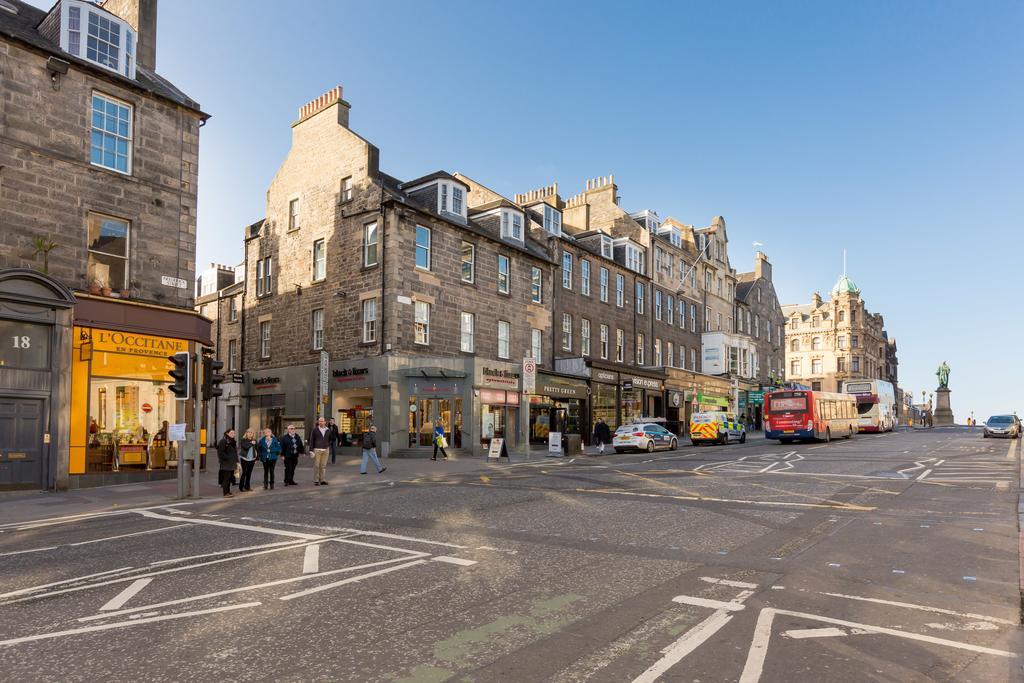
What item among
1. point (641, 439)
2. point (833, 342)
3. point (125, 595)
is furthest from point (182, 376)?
point (833, 342)

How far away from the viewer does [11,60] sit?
17469 mm

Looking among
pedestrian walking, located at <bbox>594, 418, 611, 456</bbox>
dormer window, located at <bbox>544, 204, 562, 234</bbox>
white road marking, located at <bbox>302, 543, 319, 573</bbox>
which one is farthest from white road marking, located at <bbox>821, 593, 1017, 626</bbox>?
dormer window, located at <bbox>544, 204, 562, 234</bbox>

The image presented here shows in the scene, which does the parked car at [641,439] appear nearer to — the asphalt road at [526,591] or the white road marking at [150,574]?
the asphalt road at [526,591]

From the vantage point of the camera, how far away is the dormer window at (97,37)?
1898cm

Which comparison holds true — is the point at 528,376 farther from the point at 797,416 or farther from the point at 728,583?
the point at 728,583

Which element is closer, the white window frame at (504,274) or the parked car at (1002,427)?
the white window frame at (504,274)

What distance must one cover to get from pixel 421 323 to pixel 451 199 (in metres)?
6.15

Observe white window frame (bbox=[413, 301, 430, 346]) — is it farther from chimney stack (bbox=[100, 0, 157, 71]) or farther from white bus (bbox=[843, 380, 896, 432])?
white bus (bbox=[843, 380, 896, 432])

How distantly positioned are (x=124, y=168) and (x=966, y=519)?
21.3m

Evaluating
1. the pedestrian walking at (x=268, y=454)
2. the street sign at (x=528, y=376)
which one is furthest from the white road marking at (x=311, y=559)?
the street sign at (x=528, y=376)

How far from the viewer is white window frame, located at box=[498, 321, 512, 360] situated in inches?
1329

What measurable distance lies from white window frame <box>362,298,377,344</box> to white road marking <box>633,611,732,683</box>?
2442cm

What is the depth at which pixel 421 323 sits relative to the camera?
2962 centimetres

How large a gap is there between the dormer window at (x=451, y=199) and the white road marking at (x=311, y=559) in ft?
77.1
